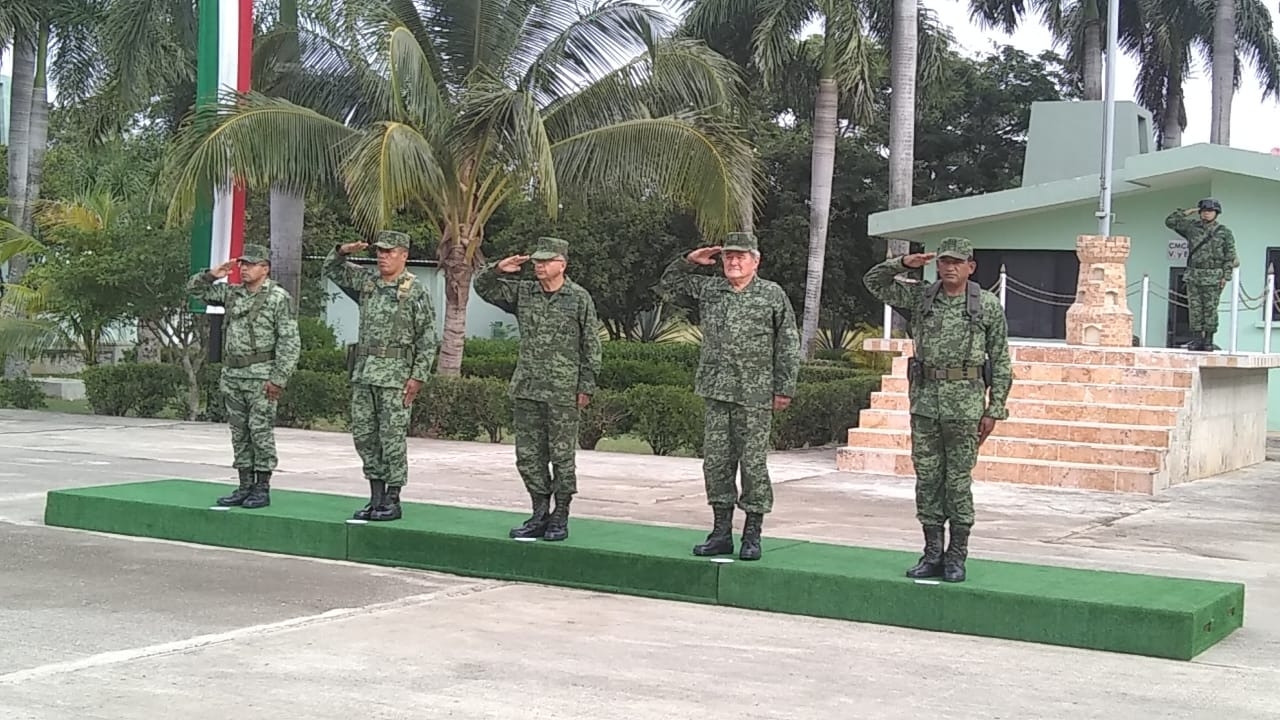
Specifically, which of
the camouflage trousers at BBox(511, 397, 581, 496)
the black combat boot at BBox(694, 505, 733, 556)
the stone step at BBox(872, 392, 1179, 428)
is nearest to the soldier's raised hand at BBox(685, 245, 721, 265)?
the camouflage trousers at BBox(511, 397, 581, 496)

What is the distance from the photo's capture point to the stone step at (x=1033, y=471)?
1335 cm

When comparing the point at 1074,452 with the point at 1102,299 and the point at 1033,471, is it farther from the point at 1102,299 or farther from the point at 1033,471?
the point at 1102,299

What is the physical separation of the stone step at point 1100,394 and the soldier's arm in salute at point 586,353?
23.6ft

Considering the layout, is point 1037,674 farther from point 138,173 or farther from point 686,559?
point 138,173

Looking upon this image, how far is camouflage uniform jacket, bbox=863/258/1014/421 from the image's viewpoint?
7.14 metres

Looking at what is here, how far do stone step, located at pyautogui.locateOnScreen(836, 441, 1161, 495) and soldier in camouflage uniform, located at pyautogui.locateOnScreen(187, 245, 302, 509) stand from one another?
6.57m

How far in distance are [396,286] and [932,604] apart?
3.81 meters

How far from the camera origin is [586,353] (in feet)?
26.8

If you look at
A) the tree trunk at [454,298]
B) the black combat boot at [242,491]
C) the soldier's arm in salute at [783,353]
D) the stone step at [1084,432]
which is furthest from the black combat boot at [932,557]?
the tree trunk at [454,298]

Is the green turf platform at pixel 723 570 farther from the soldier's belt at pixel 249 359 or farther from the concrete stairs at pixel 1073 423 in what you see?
the concrete stairs at pixel 1073 423

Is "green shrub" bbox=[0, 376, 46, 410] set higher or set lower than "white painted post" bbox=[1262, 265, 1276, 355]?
lower

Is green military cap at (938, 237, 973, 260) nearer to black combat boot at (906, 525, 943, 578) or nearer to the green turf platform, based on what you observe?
black combat boot at (906, 525, 943, 578)

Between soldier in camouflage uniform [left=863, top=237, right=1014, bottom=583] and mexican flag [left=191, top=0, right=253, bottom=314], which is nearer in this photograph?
soldier in camouflage uniform [left=863, top=237, right=1014, bottom=583]

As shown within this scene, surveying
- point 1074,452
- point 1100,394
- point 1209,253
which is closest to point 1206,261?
point 1209,253
